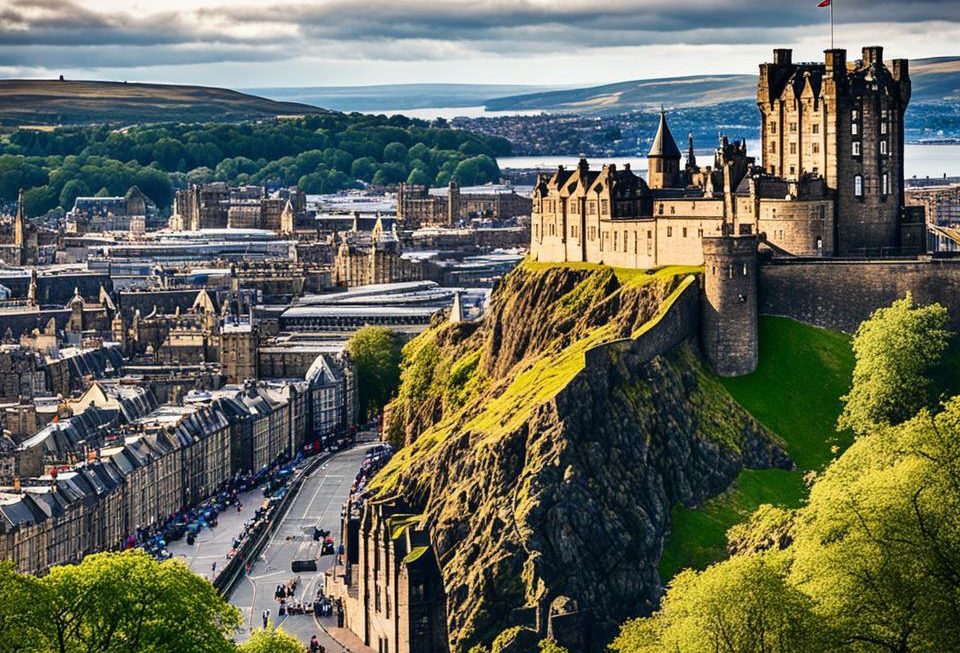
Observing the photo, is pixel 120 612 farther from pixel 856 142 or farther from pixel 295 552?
pixel 856 142

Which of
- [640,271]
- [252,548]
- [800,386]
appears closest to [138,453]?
[252,548]

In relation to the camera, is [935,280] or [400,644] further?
[935,280]

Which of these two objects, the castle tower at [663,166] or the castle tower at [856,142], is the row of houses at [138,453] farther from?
the castle tower at [856,142]

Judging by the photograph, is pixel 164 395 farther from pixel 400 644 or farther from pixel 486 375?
pixel 400 644

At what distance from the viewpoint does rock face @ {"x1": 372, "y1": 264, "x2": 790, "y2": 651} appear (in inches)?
4678

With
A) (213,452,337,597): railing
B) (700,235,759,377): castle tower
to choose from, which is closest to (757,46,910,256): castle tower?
(700,235,759,377): castle tower

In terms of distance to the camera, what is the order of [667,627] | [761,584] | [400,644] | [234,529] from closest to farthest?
1. [761,584]
2. [667,627]
3. [400,644]
4. [234,529]

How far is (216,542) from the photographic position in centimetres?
14062

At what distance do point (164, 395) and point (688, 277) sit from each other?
60692mm

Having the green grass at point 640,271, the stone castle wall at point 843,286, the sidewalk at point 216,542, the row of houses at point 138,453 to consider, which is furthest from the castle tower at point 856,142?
the row of houses at point 138,453

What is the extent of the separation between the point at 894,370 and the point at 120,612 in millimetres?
47915

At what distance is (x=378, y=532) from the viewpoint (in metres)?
125

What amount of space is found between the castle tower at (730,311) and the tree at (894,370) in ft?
20.5

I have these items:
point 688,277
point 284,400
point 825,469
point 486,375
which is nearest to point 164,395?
point 284,400
